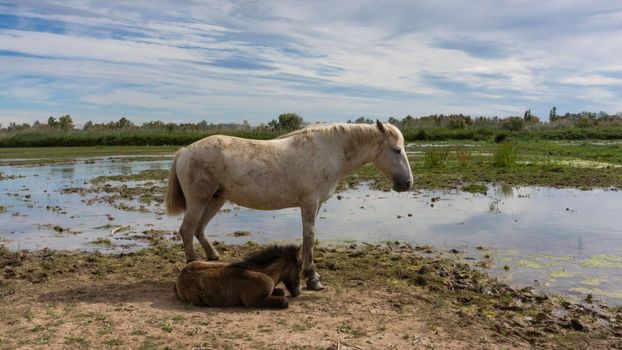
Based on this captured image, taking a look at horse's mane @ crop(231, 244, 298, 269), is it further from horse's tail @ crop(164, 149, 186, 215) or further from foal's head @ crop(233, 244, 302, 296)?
horse's tail @ crop(164, 149, 186, 215)

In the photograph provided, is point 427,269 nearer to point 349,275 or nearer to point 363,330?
point 349,275

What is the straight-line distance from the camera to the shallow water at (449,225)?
25.5ft

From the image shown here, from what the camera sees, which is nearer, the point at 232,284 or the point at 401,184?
the point at 232,284

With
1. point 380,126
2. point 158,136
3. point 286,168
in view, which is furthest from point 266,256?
point 158,136

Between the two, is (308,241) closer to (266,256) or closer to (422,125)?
(266,256)

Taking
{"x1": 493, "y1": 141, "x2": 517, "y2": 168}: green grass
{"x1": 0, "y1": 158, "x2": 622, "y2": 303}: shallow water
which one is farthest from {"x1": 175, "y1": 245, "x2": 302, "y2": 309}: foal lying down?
{"x1": 493, "y1": 141, "x2": 517, "y2": 168}: green grass

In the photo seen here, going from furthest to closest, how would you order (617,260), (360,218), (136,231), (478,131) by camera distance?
(478,131)
(360,218)
(136,231)
(617,260)

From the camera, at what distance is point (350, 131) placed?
731 centimetres

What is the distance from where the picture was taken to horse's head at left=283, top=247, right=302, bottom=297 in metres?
6.39

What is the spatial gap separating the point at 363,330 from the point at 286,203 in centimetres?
239

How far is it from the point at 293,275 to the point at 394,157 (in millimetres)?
2244

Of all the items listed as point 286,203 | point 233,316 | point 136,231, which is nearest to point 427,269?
point 286,203

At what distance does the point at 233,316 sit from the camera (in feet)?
18.5

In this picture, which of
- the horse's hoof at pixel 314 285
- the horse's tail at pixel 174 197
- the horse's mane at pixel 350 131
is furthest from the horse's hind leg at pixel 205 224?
the horse's hoof at pixel 314 285
